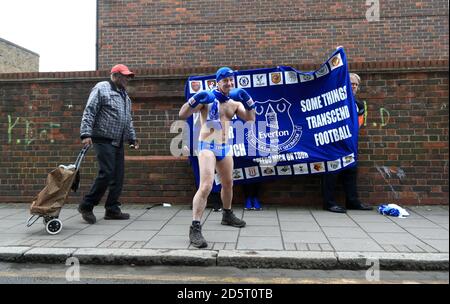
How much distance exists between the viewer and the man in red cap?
5.54 meters

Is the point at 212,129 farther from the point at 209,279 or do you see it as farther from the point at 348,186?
the point at 348,186

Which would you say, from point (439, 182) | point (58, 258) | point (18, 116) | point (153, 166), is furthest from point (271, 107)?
point (18, 116)

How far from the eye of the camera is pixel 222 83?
467cm

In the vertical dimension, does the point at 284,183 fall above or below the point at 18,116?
below

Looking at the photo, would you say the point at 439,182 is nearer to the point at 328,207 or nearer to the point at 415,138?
the point at 415,138

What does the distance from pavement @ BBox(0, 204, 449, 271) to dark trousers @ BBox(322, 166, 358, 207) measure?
26cm

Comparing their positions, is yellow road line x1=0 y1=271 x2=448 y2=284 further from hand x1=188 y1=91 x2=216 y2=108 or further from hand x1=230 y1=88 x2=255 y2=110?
hand x1=230 y1=88 x2=255 y2=110

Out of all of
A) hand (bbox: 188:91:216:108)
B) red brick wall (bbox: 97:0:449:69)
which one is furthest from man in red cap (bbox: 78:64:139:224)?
red brick wall (bbox: 97:0:449:69)

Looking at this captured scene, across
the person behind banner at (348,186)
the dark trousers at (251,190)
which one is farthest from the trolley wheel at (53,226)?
the person behind banner at (348,186)

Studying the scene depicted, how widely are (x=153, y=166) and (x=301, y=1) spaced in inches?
235

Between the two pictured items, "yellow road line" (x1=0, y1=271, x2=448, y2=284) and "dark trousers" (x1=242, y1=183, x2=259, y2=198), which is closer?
"yellow road line" (x1=0, y1=271, x2=448, y2=284)

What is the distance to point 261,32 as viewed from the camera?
10305 mm

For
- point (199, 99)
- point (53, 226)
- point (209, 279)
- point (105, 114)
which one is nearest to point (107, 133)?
point (105, 114)

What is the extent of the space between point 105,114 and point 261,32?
19.2 feet
